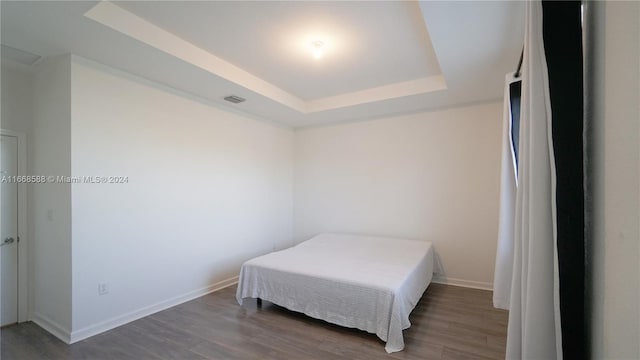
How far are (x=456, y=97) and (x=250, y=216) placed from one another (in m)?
3.39

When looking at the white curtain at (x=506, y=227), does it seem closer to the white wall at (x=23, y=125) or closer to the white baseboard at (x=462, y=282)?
the white baseboard at (x=462, y=282)

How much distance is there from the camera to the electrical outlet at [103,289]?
2.77 m

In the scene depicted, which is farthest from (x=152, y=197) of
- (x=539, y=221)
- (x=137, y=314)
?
(x=539, y=221)

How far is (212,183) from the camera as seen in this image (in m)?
3.89

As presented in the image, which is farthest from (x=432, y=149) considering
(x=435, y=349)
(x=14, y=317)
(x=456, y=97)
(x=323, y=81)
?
(x=14, y=317)

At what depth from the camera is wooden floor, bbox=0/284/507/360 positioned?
2375mm

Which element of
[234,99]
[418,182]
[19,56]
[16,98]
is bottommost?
[418,182]

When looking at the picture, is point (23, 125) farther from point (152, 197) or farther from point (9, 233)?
point (152, 197)

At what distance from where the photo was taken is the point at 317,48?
2.75m

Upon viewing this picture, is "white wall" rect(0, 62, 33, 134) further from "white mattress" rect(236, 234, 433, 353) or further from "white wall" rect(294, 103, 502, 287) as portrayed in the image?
"white wall" rect(294, 103, 502, 287)

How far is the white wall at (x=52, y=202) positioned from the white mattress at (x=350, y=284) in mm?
1656

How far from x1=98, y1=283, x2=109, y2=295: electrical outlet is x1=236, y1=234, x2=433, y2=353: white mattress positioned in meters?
1.28
